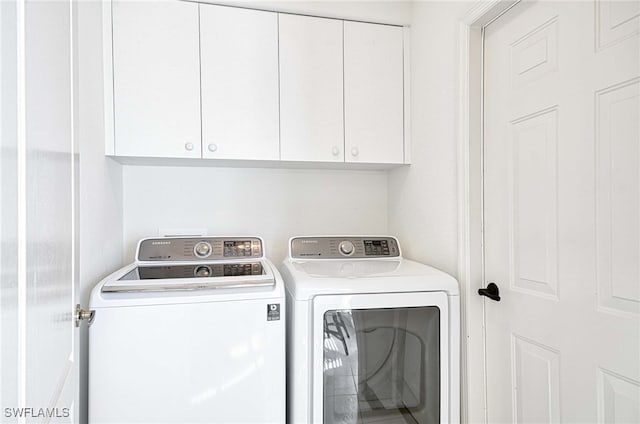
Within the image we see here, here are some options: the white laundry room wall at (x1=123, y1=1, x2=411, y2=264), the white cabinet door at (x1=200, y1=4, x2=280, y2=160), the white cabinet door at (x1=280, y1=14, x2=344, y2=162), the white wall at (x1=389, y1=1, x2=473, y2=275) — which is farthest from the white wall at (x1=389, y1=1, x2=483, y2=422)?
the white cabinet door at (x1=200, y1=4, x2=280, y2=160)

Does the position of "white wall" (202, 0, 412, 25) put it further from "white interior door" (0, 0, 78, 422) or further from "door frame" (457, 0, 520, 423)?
"white interior door" (0, 0, 78, 422)

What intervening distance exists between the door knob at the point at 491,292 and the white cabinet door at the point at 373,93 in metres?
0.81

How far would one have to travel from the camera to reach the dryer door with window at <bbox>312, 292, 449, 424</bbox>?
1318 mm

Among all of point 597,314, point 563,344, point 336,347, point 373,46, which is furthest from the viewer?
point 373,46

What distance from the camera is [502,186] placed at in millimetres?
1344

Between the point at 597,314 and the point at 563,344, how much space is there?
0.17 metres

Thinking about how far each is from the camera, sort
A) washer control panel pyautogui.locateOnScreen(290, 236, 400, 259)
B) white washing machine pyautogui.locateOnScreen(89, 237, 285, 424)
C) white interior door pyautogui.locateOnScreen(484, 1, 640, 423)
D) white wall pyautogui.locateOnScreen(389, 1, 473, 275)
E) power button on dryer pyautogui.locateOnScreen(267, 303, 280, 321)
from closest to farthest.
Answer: white interior door pyautogui.locateOnScreen(484, 1, 640, 423) < white washing machine pyautogui.locateOnScreen(89, 237, 285, 424) < power button on dryer pyautogui.locateOnScreen(267, 303, 280, 321) < white wall pyautogui.locateOnScreen(389, 1, 473, 275) < washer control panel pyautogui.locateOnScreen(290, 236, 400, 259)

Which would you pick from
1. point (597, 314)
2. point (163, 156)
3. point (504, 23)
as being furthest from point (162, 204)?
point (597, 314)

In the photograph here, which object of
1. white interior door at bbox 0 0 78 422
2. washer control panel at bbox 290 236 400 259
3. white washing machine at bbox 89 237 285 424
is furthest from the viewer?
washer control panel at bbox 290 236 400 259

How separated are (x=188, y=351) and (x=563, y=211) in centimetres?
133

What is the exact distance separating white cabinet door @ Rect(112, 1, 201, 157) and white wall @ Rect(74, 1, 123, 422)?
0.28 feet

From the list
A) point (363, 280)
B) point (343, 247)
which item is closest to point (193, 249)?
point (343, 247)

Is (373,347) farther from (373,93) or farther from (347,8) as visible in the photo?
(347,8)

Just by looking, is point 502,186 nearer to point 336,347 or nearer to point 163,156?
point 336,347
